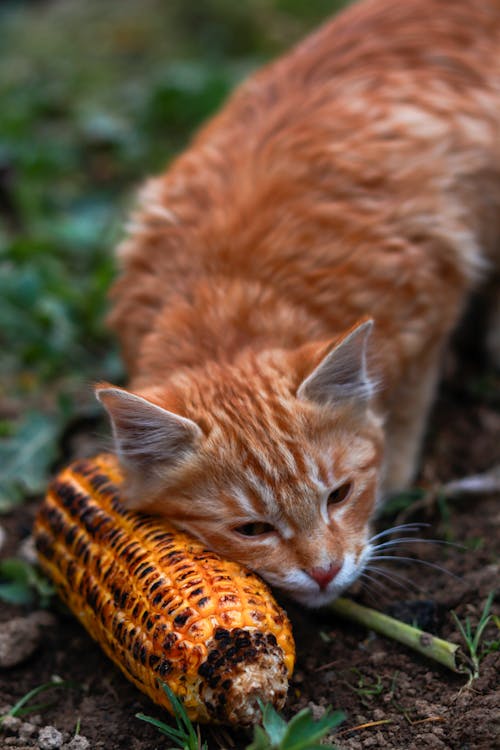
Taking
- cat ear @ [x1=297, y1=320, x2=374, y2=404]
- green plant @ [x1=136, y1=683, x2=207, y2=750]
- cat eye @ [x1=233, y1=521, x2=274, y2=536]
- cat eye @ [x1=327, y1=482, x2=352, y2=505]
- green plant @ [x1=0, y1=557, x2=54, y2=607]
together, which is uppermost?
cat ear @ [x1=297, y1=320, x2=374, y2=404]

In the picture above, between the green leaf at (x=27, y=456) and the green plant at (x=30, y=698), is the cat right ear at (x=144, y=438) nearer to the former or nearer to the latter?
the green plant at (x=30, y=698)

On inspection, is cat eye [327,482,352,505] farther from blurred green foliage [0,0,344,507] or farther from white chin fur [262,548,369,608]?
blurred green foliage [0,0,344,507]

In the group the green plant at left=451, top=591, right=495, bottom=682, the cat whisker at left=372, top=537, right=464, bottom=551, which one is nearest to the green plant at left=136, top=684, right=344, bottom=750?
the green plant at left=451, top=591, right=495, bottom=682

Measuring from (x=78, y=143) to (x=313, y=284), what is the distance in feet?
14.0

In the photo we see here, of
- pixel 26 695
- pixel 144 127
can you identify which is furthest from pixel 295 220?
pixel 144 127

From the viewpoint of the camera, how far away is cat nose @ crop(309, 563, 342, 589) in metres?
2.88

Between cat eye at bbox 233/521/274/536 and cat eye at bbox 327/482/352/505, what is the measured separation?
0.83 ft

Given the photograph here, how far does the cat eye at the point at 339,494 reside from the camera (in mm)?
3101

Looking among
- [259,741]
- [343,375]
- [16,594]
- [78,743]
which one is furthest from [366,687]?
[16,594]

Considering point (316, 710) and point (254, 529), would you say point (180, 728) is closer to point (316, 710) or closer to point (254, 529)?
point (316, 710)

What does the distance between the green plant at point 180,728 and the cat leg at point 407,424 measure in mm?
1714

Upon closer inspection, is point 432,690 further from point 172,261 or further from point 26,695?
point 172,261

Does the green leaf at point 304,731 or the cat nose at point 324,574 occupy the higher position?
the green leaf at point 304,731

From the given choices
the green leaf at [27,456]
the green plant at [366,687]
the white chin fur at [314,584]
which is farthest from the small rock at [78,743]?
the green leaf at [27,456]
